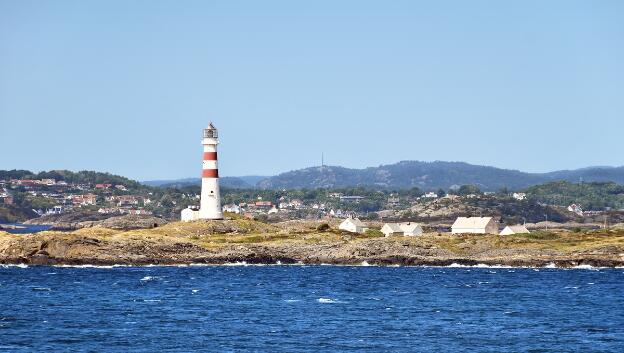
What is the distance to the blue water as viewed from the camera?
63919 mm

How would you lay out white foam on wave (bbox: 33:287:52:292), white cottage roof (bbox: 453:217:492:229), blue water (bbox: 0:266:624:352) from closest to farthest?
blue water (bbox: 0:266:624:352) → white foam on wave (bbox: 33:287:52:292) → white cottage roof (bbox: 453:217:492:229)

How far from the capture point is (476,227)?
152 meters

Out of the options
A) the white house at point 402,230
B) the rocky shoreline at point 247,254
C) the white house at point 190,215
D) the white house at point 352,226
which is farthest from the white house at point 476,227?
the white house at point 190,215

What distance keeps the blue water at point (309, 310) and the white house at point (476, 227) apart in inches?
1355

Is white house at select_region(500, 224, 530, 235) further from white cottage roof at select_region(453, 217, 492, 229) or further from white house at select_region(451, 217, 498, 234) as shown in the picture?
white cottage roof at select_region(453, 217, 492, 229)

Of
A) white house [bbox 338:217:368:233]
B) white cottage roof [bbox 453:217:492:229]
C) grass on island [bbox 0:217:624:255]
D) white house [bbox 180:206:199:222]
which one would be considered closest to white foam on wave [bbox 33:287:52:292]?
grass on island [bbox 0:217:624:255]

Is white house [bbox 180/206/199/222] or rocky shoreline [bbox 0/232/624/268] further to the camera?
white house [bbox 180/206/199/222]

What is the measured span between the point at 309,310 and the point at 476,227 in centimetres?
7461

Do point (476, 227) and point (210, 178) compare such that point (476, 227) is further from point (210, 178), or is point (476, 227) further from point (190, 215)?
point (190, 215)

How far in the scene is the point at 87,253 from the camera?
12025 cm

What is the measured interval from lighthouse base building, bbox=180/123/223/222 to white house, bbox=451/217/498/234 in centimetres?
3053

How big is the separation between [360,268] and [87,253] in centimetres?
2712

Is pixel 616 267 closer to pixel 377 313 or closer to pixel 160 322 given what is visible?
pixel 377 313

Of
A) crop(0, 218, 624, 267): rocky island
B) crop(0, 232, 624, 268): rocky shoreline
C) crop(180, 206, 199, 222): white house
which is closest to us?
crop(0, 232, 624, 268): rocky shoreline
